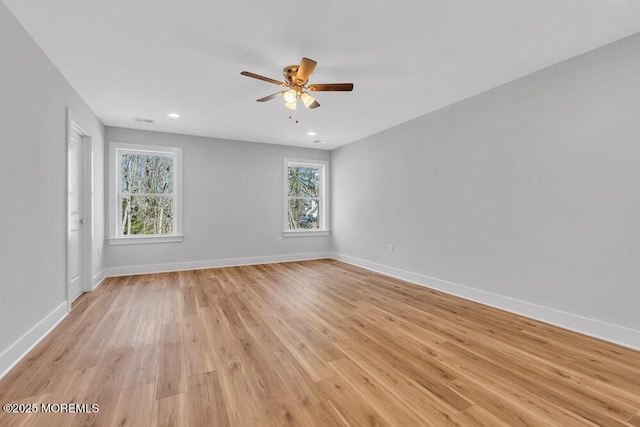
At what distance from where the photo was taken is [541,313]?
8.86 ft

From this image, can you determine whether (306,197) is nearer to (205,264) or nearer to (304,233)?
(304,233)

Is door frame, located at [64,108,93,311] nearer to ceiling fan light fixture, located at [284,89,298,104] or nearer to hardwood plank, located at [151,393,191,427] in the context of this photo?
ceiling fan light fixture, located at [284,89,298,104]

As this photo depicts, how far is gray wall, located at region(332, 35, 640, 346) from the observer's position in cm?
225

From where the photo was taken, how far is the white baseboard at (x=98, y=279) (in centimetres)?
374

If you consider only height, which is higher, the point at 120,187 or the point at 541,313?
the point at 120,187

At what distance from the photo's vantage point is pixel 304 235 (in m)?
5.99

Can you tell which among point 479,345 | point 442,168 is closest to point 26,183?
point 479,345

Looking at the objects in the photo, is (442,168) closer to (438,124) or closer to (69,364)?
(438,124)

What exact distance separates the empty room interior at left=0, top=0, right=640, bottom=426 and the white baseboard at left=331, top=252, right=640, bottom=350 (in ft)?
0.05

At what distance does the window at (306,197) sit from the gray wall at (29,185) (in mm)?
3648

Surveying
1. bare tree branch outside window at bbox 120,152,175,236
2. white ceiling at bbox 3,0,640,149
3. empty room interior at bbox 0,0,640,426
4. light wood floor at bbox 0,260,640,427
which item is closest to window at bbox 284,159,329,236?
empty room interior at bbox 0,0,640,426

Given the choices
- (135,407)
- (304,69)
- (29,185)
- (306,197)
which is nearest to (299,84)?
(304,69)

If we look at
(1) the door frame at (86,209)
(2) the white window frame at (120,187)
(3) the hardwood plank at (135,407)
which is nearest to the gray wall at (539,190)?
(3) the hardwood plank at (135,407)

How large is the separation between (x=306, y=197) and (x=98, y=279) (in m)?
3.83
